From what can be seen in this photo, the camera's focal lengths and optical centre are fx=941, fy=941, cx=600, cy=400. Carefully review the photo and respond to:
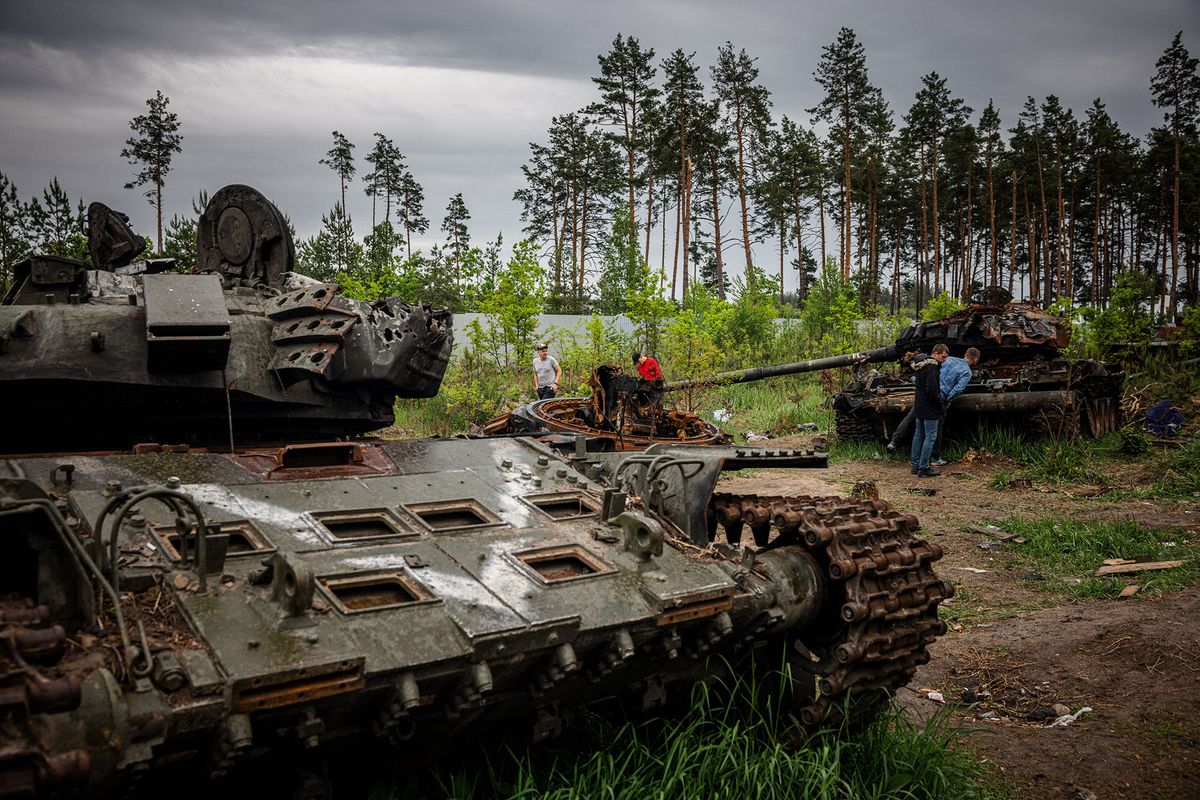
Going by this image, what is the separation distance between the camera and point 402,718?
10.8 ft

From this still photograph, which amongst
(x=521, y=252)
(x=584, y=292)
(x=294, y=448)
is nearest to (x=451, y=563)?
(x=294, y=448)

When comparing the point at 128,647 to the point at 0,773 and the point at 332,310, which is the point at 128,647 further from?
the point at 332,310

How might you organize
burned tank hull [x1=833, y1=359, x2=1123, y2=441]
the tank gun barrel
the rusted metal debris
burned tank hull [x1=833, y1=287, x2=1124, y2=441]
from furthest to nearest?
the tank gun barrel → burned tank hull [x1=833, y1=287, x2=1124, y2=441] → burned tank hull [x1=833, y1=359, x2=1123, y2=441] → the rusted metal debris

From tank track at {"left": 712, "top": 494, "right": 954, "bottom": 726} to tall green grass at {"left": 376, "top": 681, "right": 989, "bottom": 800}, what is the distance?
0.20m

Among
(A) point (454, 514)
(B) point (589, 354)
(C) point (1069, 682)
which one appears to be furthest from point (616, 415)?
(B) point (589, 354)

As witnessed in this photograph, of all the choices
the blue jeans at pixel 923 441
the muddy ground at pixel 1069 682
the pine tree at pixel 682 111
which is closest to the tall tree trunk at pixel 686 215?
the pine tree at pixel 682 111

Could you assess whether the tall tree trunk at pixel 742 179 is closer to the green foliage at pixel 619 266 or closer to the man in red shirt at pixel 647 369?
the green foliage at pixel 619 266

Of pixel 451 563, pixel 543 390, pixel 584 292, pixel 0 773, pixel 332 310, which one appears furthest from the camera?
pixel 584 292

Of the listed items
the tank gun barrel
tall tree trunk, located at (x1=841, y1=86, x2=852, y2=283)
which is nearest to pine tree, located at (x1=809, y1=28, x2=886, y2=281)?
tall tree trunk, located at (x1=841, y1=86, x2=852, y2=283)

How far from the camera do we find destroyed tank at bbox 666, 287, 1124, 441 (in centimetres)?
1238

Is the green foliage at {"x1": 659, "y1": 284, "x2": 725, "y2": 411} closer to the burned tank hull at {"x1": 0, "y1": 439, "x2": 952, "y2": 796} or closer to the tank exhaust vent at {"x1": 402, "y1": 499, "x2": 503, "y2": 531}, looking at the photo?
the burned tank hull at {"x1": 0, "y1": 439, "x2": 952, "y2": 796}

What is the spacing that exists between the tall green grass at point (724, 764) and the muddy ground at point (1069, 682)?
436 mm

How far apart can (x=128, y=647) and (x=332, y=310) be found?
3041 millimetres

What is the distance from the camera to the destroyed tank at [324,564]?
275 centimetres
